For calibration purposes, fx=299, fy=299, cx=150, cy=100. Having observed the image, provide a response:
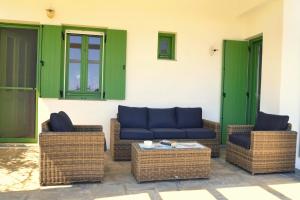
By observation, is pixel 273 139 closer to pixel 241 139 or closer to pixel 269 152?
pixel 269 152

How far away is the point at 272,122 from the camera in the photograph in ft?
14.8

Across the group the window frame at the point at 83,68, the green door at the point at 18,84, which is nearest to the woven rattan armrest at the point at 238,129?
the window frame at the point at 83,68

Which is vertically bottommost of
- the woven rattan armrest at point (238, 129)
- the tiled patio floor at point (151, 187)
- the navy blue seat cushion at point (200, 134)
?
the tiled patio floor at point (151, 187)

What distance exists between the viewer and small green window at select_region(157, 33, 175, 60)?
6.08m

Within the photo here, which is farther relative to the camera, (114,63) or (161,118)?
(114,63)

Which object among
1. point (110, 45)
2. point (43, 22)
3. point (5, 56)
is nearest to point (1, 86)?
point (5, 56)

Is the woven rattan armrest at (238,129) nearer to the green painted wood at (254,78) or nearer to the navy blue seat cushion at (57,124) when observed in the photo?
the green painted wood at (254,78)

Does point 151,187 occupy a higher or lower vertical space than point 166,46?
lower

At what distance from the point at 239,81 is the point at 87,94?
3.16 m

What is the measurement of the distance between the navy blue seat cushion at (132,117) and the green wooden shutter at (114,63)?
44 centimetres

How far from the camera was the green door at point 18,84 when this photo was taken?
5637mm

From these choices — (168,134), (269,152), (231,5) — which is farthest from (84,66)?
(269,152)

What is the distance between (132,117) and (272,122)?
2328 millimetres

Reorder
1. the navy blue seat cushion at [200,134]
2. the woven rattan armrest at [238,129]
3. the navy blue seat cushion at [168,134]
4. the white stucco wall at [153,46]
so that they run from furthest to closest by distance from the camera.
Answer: the white stucco wall at [153,46] < the navy blue seat cushion at [200,134] < the navy blue seat cushion at [168,134] < the woven rattan armrest at [238,129]
